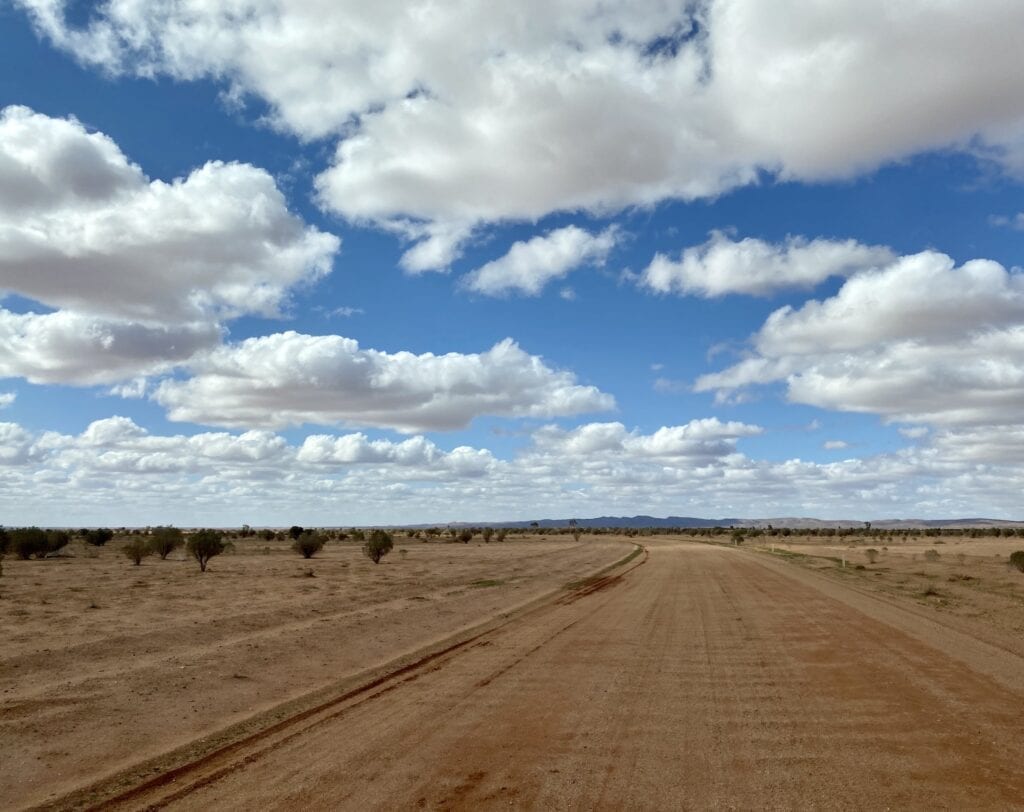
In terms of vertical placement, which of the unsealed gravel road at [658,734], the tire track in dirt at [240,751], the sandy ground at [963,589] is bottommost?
the tire track in dirt at [240,751]

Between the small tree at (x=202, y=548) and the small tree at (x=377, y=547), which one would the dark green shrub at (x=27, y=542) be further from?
the small tree at (x=377, y=547)

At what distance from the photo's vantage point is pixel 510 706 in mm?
12328

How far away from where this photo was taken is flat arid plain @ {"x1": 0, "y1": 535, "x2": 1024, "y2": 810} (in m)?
8.65

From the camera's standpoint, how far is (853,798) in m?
8.14

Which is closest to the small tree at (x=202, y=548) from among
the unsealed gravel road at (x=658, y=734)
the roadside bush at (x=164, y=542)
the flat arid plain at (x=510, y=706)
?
the roadside bush at (x=164, y=542)

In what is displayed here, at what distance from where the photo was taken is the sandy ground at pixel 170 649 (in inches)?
433

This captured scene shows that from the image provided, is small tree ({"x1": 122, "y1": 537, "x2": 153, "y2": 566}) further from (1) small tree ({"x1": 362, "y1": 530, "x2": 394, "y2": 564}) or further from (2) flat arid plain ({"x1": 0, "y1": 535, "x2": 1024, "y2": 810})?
(2) flat arid plain ({"x1": 0, "y1": 535, "x2": 1024, "y2": 810})

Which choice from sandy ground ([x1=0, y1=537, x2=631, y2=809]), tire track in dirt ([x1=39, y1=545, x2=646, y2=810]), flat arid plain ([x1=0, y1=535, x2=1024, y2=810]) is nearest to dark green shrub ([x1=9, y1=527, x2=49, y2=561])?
sandy ground ([x1=0, y1=537, x2=631, y2=809])

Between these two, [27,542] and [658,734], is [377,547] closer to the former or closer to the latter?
[27,542]

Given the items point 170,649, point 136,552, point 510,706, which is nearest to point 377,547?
point 136,552

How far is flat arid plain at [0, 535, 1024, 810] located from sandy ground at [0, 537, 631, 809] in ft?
0.27

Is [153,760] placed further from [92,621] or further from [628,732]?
[92,621]

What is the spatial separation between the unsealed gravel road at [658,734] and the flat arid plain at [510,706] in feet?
0.14

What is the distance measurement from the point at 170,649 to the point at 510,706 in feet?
32.8
